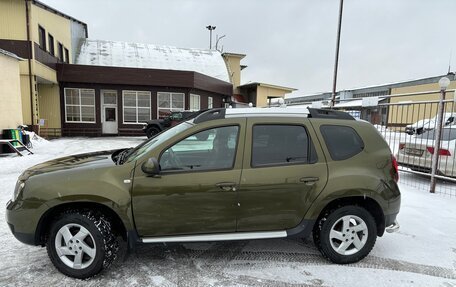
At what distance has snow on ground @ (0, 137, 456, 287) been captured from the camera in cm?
310

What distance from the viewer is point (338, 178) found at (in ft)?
10.9

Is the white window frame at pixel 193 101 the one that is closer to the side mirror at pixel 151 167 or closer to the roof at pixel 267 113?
the roof at pixel 267 113

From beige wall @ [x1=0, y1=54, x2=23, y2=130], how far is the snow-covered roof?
12598 millimetres

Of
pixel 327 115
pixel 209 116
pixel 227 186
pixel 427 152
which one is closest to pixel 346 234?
pixel 327 115

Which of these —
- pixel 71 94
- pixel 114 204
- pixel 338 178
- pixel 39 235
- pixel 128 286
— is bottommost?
pixel 128 286

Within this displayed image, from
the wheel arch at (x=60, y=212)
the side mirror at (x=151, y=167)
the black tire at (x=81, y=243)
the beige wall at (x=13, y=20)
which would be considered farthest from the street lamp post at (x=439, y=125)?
the beige wall at (x=13, y=20)

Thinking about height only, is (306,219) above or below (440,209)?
above

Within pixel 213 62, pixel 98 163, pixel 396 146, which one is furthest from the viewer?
pixel 213 62

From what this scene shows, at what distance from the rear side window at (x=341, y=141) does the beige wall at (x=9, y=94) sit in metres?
13.7

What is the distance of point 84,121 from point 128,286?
70.3ft

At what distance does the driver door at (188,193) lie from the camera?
3.07 meters

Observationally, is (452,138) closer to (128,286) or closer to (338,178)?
(338,178)


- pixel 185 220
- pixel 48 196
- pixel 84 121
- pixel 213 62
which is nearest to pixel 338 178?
pixel 185 220

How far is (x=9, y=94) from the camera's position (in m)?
13.0
